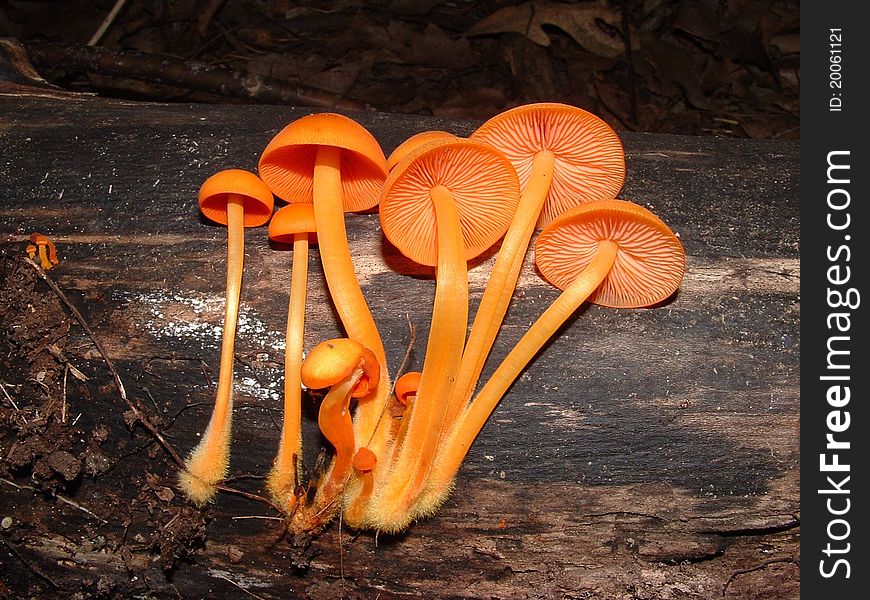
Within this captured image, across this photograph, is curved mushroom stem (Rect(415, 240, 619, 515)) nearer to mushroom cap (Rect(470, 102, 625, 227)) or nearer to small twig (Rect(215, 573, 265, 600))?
mushroom cap (Rect(470, 102, 625, 227))

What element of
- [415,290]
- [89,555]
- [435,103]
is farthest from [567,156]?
[435,103]

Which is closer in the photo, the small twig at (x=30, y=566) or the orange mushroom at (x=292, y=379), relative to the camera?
the orange mushroom at (x=292, y=379)

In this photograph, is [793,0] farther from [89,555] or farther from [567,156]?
[89,555]

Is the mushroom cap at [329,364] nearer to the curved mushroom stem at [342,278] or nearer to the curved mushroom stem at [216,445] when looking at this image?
the curved mushroom stem at [342,278]

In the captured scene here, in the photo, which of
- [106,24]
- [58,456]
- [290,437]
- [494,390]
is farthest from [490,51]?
[58,456]

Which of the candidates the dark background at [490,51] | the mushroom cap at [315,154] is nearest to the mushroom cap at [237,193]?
the mushroom cap at [315,154]

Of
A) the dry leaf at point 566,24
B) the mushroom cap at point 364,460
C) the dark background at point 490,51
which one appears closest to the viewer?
the mushroom cap at point 364,460
